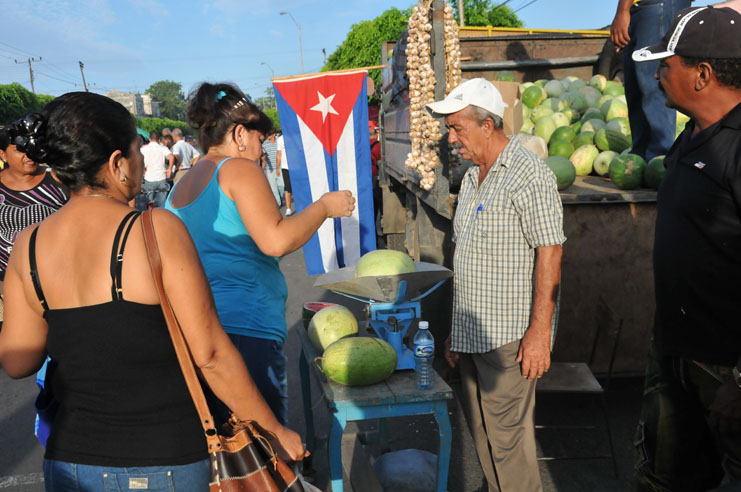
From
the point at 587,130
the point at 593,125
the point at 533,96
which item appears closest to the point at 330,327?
the point at 587,130

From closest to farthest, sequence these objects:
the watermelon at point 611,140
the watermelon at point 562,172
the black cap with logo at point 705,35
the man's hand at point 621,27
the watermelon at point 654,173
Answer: the black cap with logo at point 705,35 < the watermelon at point 654,173 < the man's hand at point 621,27 < the watermelon at point 562,172 < the watermelon at point 611,140

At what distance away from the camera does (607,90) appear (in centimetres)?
614

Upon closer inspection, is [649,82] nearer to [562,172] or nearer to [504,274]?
[562,172]

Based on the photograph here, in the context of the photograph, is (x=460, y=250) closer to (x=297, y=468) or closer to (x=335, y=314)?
(x=335, y=314)

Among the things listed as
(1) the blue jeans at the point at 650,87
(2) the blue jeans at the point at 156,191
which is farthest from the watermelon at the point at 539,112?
(2) the blue jeans at the point at 156,191

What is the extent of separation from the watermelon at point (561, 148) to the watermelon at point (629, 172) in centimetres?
89

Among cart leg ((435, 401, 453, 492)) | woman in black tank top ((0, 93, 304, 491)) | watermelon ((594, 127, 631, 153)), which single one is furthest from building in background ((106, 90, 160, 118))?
woman in black tank top ((0, 93, 304, 491))

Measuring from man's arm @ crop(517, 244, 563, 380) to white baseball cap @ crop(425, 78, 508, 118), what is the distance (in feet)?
2.40

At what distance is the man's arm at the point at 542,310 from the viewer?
2.44 meters

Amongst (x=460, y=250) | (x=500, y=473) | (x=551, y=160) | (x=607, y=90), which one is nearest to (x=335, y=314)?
(x=460, y=250)

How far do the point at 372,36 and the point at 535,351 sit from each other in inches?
1299

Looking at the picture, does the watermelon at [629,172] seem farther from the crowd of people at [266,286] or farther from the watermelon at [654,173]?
the crowd of people at [266,286]

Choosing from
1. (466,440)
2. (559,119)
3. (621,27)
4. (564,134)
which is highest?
(621,27)

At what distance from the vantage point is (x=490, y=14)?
35.0 meters
